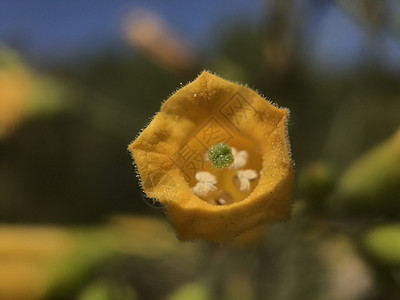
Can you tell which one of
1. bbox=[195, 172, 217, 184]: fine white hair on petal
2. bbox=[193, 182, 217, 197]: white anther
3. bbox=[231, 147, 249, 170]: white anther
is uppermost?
bbox=[231, 147, 249, 170]: white anther

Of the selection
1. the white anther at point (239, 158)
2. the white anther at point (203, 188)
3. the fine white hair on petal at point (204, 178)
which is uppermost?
the white anther at point (239, 158)

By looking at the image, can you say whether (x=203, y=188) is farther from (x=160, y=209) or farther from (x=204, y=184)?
(x=160, y=209)

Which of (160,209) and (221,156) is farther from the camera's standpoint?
(160,209)

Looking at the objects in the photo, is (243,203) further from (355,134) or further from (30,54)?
(30,54)

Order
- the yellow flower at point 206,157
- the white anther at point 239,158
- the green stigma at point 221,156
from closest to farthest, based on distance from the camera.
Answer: the yellow flower at point 206,157 → the green stigma at point 221,156 → the white anther at point 239,158

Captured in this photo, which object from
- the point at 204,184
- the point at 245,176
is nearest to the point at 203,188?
the point at 204,184

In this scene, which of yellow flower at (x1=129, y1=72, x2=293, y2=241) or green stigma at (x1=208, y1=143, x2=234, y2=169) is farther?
green stigma at (x1=208, y1=143, x2=234, y2=169)

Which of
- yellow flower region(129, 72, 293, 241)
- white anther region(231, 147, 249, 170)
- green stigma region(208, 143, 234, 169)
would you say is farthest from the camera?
white anther region(231, 147, 249, 170)
